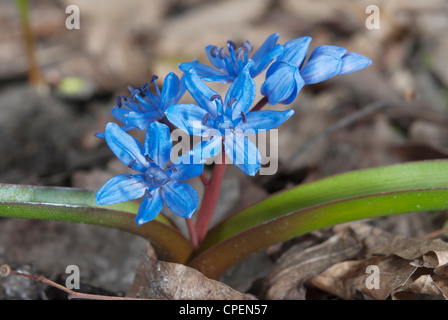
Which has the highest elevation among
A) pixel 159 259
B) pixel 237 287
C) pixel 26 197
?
pixel 26 197

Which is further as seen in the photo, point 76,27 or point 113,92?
point 76,27

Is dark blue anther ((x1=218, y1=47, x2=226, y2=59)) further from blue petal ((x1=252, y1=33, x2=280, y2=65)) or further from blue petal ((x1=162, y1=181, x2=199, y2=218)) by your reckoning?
blue petal ((x1=162, y1=181, x2=199, y2=218))

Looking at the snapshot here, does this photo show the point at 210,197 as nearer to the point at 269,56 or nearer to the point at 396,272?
the point at 269,56

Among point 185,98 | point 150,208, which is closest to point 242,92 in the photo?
point 150,208

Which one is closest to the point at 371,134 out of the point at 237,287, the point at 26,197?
the point at 237,287

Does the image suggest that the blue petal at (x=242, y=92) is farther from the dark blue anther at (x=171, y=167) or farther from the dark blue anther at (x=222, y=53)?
the dark blue anther at (x=171, y=167)

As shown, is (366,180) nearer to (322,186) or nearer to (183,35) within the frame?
(322,186)
